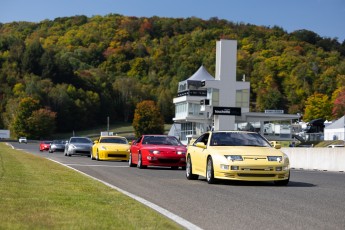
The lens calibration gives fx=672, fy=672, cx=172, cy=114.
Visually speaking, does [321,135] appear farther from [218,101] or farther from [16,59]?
[16,59]

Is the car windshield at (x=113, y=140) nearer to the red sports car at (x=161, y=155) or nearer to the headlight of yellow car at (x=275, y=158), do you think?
the red sports car at (x=161, y=155)

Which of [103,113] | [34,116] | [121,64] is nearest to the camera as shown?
[34,116]

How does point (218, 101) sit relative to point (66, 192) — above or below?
above

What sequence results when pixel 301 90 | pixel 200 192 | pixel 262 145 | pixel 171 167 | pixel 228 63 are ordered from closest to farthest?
pixel 200 192 → pixel 262 145 → pixel 171 167 → pixel 228 63 → pixel 301 90

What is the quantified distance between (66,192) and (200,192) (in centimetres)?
302

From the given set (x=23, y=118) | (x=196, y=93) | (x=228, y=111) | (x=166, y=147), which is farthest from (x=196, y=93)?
(x=166, y=147)

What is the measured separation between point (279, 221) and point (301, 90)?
14592 cm

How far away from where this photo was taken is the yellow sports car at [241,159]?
15766mm

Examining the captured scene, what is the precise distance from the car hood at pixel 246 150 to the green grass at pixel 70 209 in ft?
11.2

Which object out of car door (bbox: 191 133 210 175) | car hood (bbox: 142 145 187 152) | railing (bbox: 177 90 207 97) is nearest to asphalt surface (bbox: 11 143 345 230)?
car door (bbox: 191 133 210 175)

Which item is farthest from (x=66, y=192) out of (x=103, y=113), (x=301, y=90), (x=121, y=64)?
(x=121, y=64)

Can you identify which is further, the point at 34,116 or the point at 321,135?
the point at 34,116

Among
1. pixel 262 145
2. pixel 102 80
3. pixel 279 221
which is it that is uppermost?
pixel 102 80

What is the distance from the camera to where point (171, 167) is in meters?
26.4
